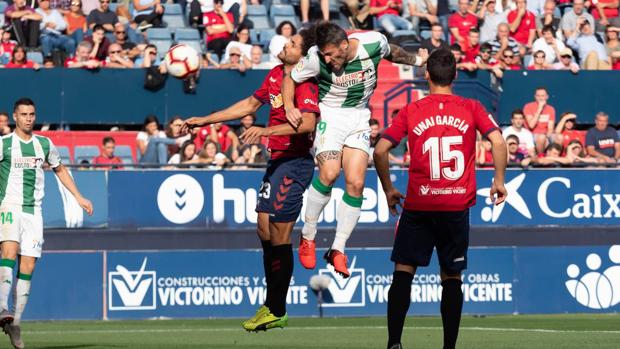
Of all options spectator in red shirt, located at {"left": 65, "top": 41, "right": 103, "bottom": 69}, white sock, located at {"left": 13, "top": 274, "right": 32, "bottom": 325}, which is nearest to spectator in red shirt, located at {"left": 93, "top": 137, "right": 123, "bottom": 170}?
spectator in red shirt, located at {"left": 65, "top": 41, "right": 103, "bottom": 69}

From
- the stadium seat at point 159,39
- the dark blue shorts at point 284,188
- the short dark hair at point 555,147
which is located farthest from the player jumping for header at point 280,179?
the stadium seat at point 159,39

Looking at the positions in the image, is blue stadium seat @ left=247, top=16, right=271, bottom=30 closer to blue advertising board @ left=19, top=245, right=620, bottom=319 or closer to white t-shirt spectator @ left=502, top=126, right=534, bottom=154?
white t-shirt spectator @ left=502, top=126, right=534, bottom=154

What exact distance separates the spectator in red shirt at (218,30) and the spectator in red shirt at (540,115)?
5247 mm

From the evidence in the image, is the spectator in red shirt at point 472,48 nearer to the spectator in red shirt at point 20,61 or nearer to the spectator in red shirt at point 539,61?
the spectator in red shirt at point 539,61

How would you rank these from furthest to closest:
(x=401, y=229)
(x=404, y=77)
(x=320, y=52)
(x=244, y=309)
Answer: (x=404, y=77)
(x=244, y=309)
(x=320, y=52)
(x=401, y=229)

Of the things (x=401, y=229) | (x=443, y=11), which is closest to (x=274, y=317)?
(x=401, y=229)

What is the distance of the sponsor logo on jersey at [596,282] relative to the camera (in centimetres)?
2061

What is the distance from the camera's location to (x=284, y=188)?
39.7 ft

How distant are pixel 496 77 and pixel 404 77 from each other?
5.22 ft

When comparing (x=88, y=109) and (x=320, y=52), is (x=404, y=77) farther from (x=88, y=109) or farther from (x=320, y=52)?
(x=320, y=52)

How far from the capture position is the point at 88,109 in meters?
22.2

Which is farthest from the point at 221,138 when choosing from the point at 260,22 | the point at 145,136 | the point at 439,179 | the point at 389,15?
the point at 439,179

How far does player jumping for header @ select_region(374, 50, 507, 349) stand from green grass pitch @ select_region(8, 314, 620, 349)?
88.8 inches

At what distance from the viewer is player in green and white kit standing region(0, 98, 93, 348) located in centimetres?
1329
